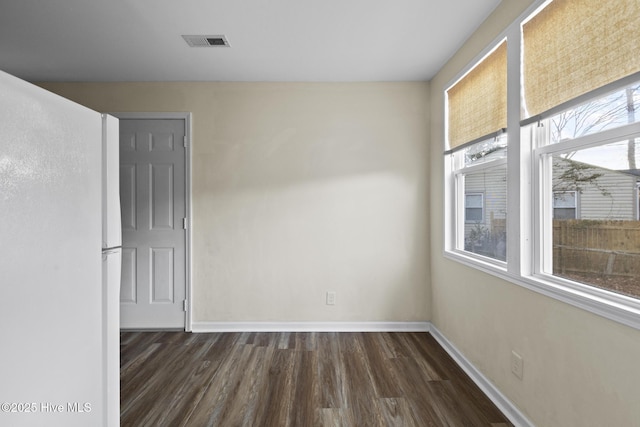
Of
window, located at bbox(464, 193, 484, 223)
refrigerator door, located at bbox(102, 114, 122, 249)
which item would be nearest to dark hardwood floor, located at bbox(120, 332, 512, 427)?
window, located at bbox(464, 193, 484, 223)

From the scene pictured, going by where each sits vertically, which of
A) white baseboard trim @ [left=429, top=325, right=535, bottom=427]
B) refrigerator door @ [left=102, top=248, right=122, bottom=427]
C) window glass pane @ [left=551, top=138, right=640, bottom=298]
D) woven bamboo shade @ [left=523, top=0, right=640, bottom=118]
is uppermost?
woven bamboo shade @ [left=523, top=0, right=640, bottom=118]

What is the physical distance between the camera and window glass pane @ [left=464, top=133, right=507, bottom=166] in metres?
2.24

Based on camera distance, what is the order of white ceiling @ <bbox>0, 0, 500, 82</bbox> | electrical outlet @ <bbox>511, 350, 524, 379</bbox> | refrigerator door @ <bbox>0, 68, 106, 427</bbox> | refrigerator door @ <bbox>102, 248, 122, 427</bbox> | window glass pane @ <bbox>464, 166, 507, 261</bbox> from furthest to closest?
window glass pane @ <bbox>464, 166, 507, 261</bbox>, white ceiling @ <bbox>0, 0, 500, 82</bbox>, electrical outlet @ <bbox>511, 350, 524, 379</bbox>, refrigerator door @ <bbox>102, 248, 122, 427</bbox>, refrigerator door @ <bbox>0, 68, 106, 427</bbox>

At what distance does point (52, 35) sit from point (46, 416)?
8.87 feet

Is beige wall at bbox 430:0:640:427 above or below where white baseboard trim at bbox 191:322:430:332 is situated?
above

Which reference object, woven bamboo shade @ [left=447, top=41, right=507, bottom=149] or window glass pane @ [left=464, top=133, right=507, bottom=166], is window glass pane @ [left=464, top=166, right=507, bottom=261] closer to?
window glass pane @ [left=464, top=133, right=507, bottom=166]

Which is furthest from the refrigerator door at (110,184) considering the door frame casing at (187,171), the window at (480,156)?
the door frame casing at (187,171)

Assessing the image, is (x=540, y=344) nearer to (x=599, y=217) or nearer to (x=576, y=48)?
(x=599, y=217)

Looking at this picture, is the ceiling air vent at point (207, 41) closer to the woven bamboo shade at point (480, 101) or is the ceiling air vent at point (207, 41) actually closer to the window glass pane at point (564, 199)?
the woven bamboo shade at point (480, 101)

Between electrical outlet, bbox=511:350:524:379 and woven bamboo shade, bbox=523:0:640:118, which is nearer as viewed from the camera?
woven bamboo shade, bbox=523:0:640:118

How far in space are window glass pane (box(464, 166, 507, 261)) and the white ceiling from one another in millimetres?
1042

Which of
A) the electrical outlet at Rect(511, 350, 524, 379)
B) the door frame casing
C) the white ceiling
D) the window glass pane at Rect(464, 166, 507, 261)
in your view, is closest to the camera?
the electrical outlet at Rect(511, 350, 524, 379)

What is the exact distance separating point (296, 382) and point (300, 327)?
38.7 inches

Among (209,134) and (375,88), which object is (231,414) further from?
(375,88)
